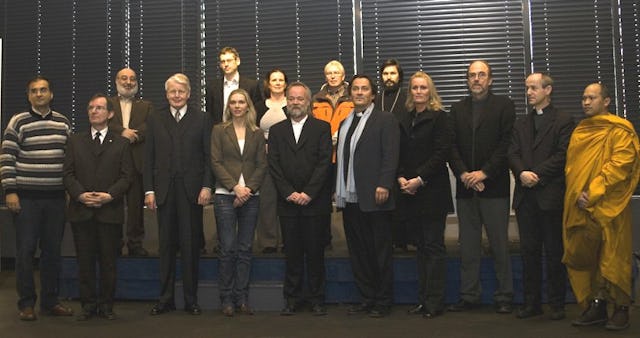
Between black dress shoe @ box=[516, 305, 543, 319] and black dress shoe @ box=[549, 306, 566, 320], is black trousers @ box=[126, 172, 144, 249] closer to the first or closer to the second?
black dress shoe @ box=[516, 305, 543, 319]

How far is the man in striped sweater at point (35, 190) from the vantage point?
3.95 m

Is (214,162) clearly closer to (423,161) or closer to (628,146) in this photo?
(423,161)

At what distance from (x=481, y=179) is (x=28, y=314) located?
2.98 meters

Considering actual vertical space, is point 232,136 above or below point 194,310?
above

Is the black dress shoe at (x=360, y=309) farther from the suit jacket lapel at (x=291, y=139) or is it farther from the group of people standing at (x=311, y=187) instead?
the suit jacket lapel at (x=291, y=139)

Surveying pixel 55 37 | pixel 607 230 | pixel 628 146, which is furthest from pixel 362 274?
pixel 55 37

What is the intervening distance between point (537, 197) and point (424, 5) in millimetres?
3120

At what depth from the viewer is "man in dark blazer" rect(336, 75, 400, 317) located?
3842 millimetres

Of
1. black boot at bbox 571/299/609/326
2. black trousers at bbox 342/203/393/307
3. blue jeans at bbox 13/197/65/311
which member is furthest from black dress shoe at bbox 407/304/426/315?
blue jeans at bbox 13/197/65/311

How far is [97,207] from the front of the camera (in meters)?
3.89

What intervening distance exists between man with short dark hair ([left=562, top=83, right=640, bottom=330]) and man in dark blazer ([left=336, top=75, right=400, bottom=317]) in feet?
3.43

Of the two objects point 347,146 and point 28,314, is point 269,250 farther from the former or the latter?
point 28,314

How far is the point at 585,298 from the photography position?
3.61 meters

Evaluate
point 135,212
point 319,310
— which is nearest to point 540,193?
point 319,310
